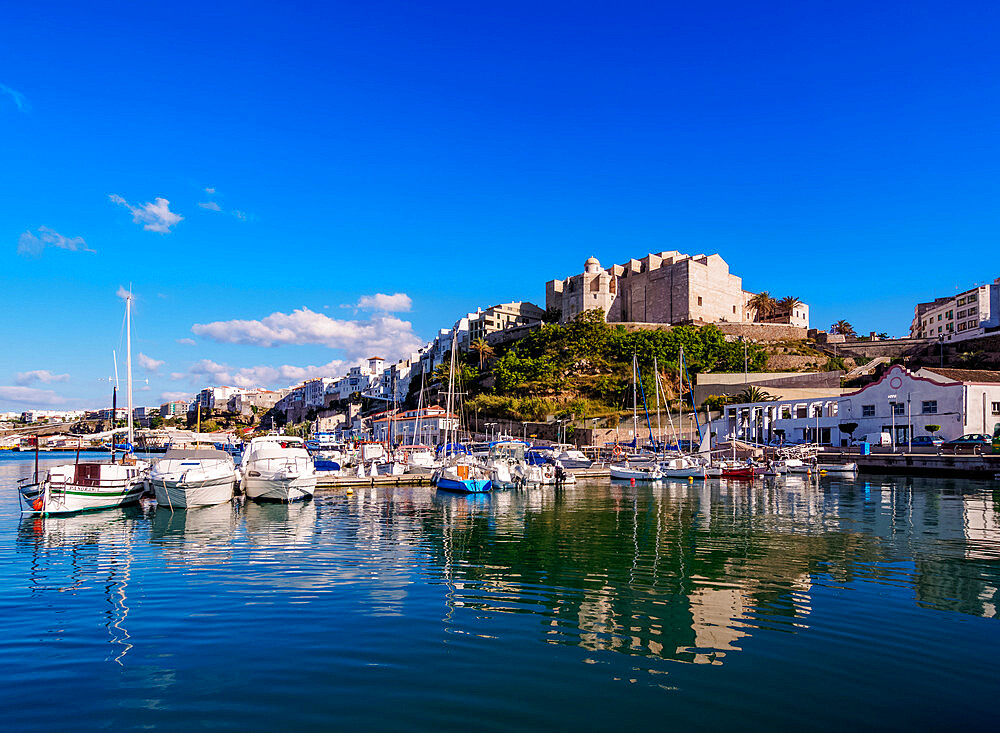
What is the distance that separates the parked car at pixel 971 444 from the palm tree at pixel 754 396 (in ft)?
65.9

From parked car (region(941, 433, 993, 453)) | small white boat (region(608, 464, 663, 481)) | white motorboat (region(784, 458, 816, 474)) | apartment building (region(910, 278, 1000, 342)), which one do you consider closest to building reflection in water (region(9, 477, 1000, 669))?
small white boat (region(608, 464, 663, 481))

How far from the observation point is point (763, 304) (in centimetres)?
10331

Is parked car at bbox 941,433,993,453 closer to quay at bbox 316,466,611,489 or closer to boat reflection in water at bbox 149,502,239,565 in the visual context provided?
quay at bbox 316,466,611,489

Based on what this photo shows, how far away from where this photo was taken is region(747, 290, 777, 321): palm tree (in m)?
103

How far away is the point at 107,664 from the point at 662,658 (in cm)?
722

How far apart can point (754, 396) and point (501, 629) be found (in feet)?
202

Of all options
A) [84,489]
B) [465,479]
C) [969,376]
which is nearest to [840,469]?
[969,376]

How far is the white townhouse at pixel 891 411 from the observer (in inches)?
1869

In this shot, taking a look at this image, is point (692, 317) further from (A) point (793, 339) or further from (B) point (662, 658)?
(B) point (662, 658)

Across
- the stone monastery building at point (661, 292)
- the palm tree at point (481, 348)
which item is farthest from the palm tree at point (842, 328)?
the palm tree at point (481, 348)

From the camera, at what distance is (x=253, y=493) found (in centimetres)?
3003

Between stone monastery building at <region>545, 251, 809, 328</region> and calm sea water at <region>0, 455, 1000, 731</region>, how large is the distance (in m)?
73.7

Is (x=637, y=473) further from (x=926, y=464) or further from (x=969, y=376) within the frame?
(x=969, y=376)

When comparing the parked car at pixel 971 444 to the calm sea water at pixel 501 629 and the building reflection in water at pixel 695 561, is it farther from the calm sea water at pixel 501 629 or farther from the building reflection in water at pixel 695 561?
the calm sea water at pixel 501 629
